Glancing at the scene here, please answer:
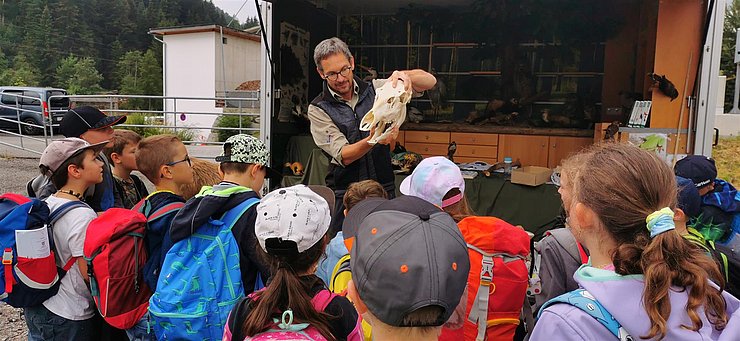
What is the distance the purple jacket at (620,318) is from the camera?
1.13 metres

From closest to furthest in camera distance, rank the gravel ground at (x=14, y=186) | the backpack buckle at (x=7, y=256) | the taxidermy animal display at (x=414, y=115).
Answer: the backpack buckle at (x=7, y=256) < the gravel ground at (x=14, y=186) < the taxidermy animal display at (x=414, y=115)

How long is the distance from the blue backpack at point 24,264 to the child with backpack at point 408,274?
1.49 meters

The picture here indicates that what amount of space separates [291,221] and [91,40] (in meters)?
67.3

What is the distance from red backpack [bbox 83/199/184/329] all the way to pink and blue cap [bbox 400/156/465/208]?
104 centimetres

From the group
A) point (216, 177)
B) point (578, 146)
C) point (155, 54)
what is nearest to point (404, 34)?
point (578, 146)

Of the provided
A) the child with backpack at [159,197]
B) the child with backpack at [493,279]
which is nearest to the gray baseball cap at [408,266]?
the child with backpack at [493,279]

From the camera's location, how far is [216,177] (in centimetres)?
281

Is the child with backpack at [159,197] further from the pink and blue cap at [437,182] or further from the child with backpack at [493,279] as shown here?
the child with backpack at [493,279]

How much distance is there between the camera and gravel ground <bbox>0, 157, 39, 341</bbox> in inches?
151

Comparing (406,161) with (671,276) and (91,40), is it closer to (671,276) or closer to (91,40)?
(671,276)

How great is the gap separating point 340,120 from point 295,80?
267 cm

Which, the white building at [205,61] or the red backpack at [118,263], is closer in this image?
the red backpack at [118,263]

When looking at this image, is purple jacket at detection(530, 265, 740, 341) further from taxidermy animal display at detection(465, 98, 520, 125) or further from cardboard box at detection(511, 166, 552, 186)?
Answer: taxidermy animal display at detection(465, 98, 520, 125)

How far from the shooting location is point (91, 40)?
195 feet
